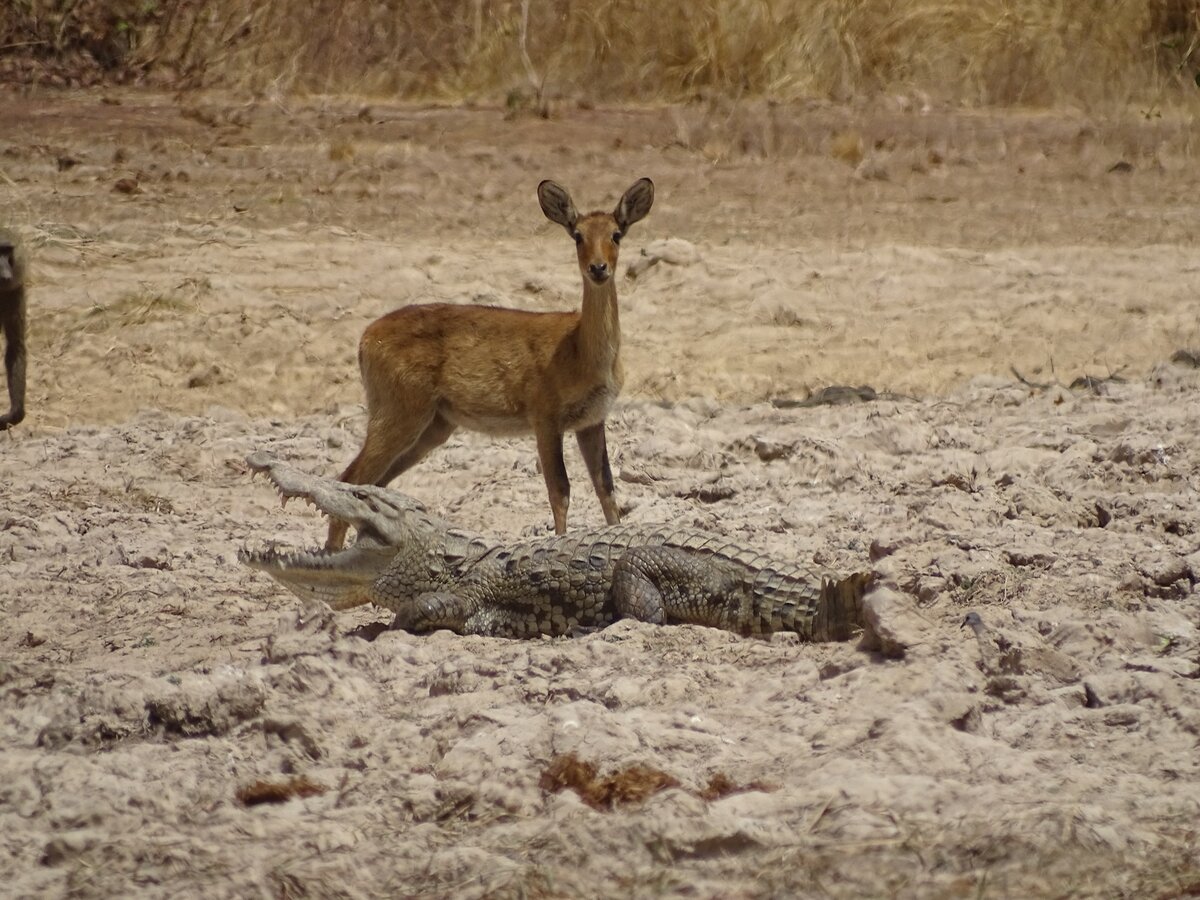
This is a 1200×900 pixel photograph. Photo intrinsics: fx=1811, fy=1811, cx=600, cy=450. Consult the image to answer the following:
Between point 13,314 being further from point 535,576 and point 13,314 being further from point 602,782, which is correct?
point 602,782

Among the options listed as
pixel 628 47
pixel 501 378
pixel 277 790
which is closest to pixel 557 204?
pixel 501 378

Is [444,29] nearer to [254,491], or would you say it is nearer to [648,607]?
[254,491]

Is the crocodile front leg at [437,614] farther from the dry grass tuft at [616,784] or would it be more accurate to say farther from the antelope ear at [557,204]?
the antelope ear at [557,204]

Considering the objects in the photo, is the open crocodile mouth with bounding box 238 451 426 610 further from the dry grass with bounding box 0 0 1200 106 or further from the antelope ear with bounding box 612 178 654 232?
the dry grass with bounding box 0 0 1200 106

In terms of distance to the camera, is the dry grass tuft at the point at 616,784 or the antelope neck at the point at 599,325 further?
the antelope neck at the point at 599,325

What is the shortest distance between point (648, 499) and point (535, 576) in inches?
86.9

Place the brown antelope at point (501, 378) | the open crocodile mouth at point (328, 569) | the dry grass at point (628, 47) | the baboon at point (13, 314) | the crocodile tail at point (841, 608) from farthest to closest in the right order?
the dry grass at point (628, 47) < the baboon at point (13, 314) < the brown antelope at point (501, 378) < the open crocodile mouth at point (328, 569) < the crocodile tail at point (841, 608)

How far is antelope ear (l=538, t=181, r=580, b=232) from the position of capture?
10.1 meters

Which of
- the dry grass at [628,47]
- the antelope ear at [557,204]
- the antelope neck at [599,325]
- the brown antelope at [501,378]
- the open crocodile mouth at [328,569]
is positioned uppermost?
the dry grass at [628,47]

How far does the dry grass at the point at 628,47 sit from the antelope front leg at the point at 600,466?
8.58m

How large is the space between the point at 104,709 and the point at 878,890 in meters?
2.70

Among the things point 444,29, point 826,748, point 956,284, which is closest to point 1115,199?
point 956,284

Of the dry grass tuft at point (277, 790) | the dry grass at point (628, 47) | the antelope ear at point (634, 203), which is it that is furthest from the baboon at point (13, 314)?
the dry grass tuft at point (277, 790)

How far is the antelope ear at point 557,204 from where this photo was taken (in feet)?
33.0
